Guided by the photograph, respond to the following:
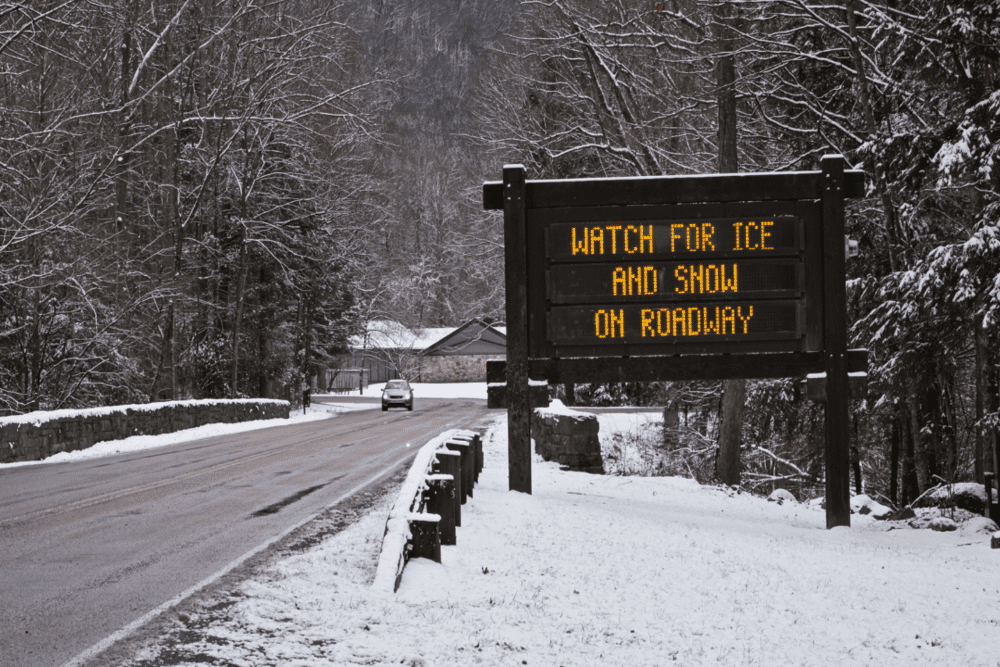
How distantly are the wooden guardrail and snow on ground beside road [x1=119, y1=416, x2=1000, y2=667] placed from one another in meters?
0.12

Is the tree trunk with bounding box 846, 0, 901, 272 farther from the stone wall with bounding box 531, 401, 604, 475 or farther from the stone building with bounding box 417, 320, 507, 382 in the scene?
the stone building with bounding box 417, 320, 507, 382

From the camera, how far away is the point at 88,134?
1007 inches

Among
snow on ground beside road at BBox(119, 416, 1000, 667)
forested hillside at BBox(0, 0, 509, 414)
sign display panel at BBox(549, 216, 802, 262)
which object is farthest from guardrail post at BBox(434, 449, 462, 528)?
forested hillside at BBox(0, 0, 509, 414)

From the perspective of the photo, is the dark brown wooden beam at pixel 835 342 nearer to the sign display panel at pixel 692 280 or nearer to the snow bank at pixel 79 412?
the sign display panel at pixel 692 280

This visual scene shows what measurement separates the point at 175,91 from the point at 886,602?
32.1 meters

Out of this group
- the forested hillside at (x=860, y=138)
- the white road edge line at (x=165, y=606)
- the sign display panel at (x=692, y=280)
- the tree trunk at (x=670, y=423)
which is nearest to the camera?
the white road edge line at (x=165, y=606)

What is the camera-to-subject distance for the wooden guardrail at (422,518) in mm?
6205

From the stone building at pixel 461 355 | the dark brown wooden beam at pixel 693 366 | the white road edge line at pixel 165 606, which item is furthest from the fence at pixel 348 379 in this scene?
the white road edge line at pixel 165 606

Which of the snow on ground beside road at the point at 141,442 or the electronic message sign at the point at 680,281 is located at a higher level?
the electronic message sign at the point at 680,281

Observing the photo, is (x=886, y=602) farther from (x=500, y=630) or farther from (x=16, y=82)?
(x=16, y=82)

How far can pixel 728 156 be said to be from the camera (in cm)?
1773

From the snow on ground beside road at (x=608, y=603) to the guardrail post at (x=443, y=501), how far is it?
0.13 m

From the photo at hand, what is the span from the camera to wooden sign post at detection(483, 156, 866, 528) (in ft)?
36.9

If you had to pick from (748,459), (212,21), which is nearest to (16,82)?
(212,21)
